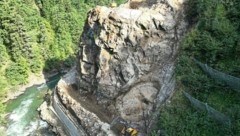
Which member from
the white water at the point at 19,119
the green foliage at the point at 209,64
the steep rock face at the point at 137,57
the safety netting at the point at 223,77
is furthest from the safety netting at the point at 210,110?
the white water at the point at 19,119

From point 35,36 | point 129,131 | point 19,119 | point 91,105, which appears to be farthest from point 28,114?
point 129,131

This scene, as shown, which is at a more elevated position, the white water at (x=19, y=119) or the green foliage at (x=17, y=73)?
the green foliage at (x=17, y=73)

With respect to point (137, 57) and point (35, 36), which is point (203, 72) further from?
point (35, 36)

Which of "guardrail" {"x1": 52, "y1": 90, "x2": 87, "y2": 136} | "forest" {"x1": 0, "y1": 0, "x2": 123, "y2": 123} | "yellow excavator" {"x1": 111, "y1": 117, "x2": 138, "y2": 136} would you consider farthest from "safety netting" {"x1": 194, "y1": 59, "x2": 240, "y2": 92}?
"forest" {"x1": 0, "y1": 0, "x2": 123, "y2": 123}

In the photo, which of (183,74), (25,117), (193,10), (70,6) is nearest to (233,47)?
(183,74)

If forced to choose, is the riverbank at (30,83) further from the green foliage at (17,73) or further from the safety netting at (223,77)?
the safety netting at (223,77)
